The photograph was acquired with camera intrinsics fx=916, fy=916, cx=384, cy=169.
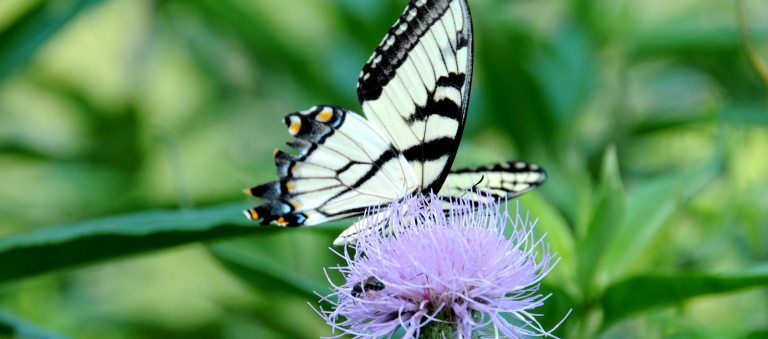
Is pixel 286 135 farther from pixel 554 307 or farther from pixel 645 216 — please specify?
pixel 554 307

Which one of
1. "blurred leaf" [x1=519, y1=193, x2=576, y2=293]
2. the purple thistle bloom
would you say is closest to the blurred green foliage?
"blurred leaf" [x1=519, y1=193, x2=576, y2=293]

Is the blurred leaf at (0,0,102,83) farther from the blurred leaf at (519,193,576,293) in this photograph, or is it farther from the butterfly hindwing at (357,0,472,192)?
the blurred leaf at (519,193,576,293)

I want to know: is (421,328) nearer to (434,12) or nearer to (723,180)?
(434,12)

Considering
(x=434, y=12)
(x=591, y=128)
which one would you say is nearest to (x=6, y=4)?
(x=591, y=128)

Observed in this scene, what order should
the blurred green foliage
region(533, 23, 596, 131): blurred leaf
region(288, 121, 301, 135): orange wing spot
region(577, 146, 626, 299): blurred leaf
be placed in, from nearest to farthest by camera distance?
region(577, 146, 626, 299): blurred leaf < region(288, 121, 301, 135): orange wing spot < the blurred green foliage < region(533, 23, 596, 131): blurred leaf

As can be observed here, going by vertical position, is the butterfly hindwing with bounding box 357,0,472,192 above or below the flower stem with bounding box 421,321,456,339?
above

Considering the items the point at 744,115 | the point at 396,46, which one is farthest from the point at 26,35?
the point at 744,115

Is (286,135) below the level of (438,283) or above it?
above
